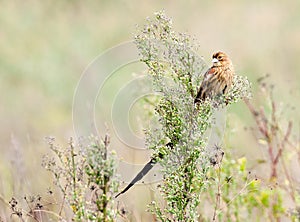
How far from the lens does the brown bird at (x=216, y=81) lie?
436 centimetres

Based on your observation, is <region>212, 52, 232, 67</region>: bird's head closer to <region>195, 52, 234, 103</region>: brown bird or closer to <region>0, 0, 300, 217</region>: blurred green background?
<region>195, 52, 234, 103</region>: brown bird

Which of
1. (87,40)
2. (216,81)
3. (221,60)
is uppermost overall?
(87,40)

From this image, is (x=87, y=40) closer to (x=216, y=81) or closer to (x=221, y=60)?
(x=221, y=60)

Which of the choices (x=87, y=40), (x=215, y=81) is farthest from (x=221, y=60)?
(x=87, y=40)

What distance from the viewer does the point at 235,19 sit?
1517 cm

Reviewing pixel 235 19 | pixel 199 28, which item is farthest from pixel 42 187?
pixel 235 19

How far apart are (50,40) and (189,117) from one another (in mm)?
11125

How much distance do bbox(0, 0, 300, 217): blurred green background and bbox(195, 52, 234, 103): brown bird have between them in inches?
199

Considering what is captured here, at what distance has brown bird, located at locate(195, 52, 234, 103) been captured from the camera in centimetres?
436

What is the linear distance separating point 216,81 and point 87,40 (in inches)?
409

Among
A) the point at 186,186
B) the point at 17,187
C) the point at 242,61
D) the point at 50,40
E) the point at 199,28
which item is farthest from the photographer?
the point at 50,40

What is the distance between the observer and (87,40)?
578 inches

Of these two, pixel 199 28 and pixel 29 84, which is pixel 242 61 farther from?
pixel 29 84

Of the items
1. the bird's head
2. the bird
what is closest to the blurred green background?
the bird's head
